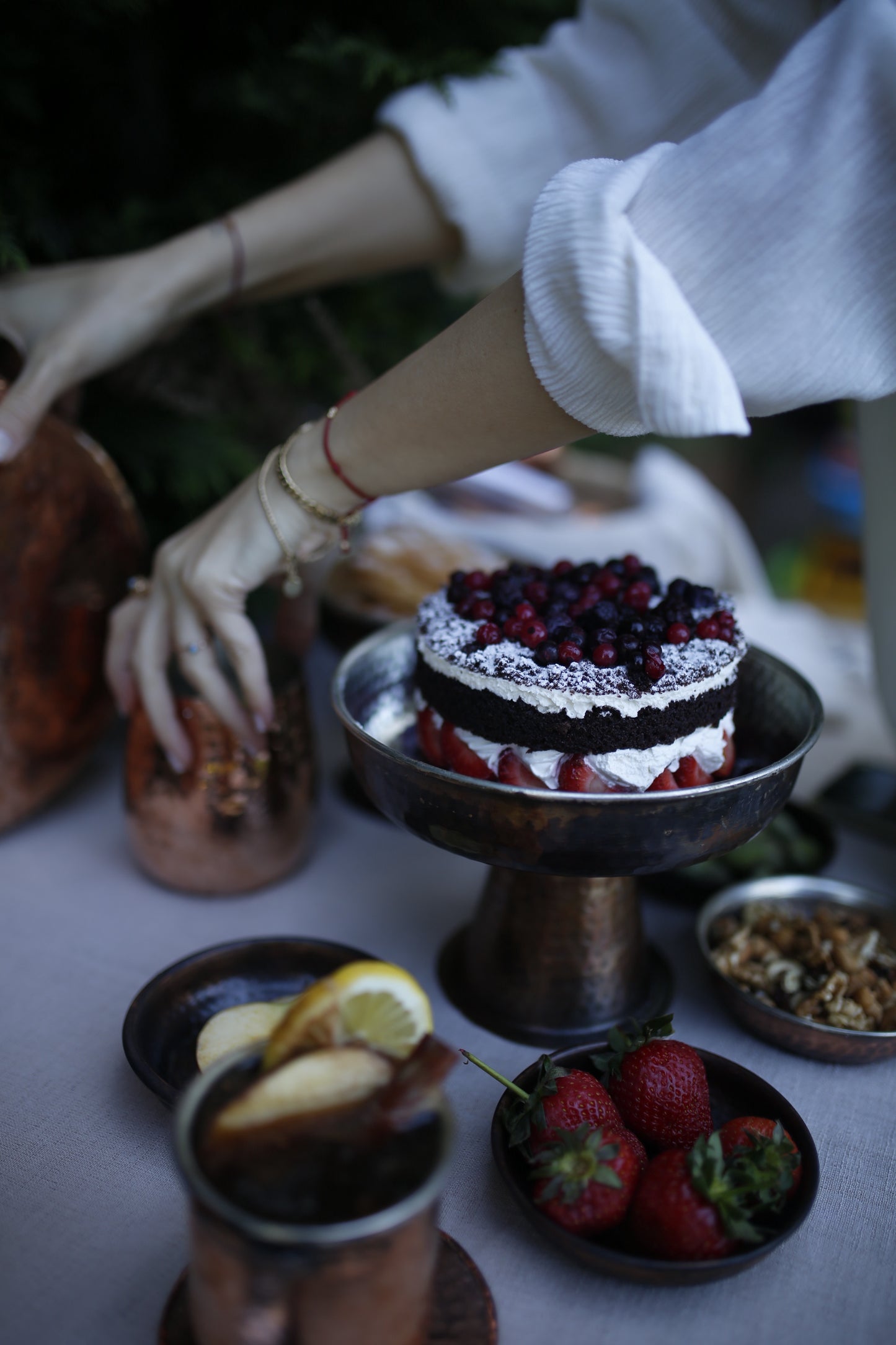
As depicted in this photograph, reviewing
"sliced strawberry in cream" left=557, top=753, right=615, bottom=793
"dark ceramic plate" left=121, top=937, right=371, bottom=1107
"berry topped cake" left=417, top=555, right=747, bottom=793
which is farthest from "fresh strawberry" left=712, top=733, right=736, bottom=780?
"dark ceramic plate" left=121, top=937, right=371, bottom=1107

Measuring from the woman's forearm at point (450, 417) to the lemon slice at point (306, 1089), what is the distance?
492 mm

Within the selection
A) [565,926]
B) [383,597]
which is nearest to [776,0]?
[383,597]

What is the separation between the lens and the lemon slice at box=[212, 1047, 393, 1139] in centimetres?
48

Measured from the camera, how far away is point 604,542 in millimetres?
2049

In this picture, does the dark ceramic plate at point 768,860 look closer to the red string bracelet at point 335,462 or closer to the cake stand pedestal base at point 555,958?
the cake stand pedestal base at point 555,958

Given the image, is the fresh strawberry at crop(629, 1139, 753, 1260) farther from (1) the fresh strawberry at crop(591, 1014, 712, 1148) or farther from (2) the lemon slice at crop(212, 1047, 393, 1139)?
(2) the lemon slice at crop(212, 1047, 393, 1139)

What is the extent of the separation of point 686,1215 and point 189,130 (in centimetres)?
157

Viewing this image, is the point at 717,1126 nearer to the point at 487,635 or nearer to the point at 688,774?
the point at 688,774

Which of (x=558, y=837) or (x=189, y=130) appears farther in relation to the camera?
(x=189, y=130)

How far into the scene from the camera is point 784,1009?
865mm

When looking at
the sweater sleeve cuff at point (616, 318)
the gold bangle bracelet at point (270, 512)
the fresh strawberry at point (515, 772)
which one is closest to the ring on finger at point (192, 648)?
the gold bangle bracelet at point (270, 512)

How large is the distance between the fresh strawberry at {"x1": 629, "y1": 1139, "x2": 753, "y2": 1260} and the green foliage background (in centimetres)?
101

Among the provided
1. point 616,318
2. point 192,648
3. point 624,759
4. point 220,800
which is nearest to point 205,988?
point 220,800

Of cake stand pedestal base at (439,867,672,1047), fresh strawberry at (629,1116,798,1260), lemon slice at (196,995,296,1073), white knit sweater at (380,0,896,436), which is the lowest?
cake stand pedestal base at (439,867,672,1047)
